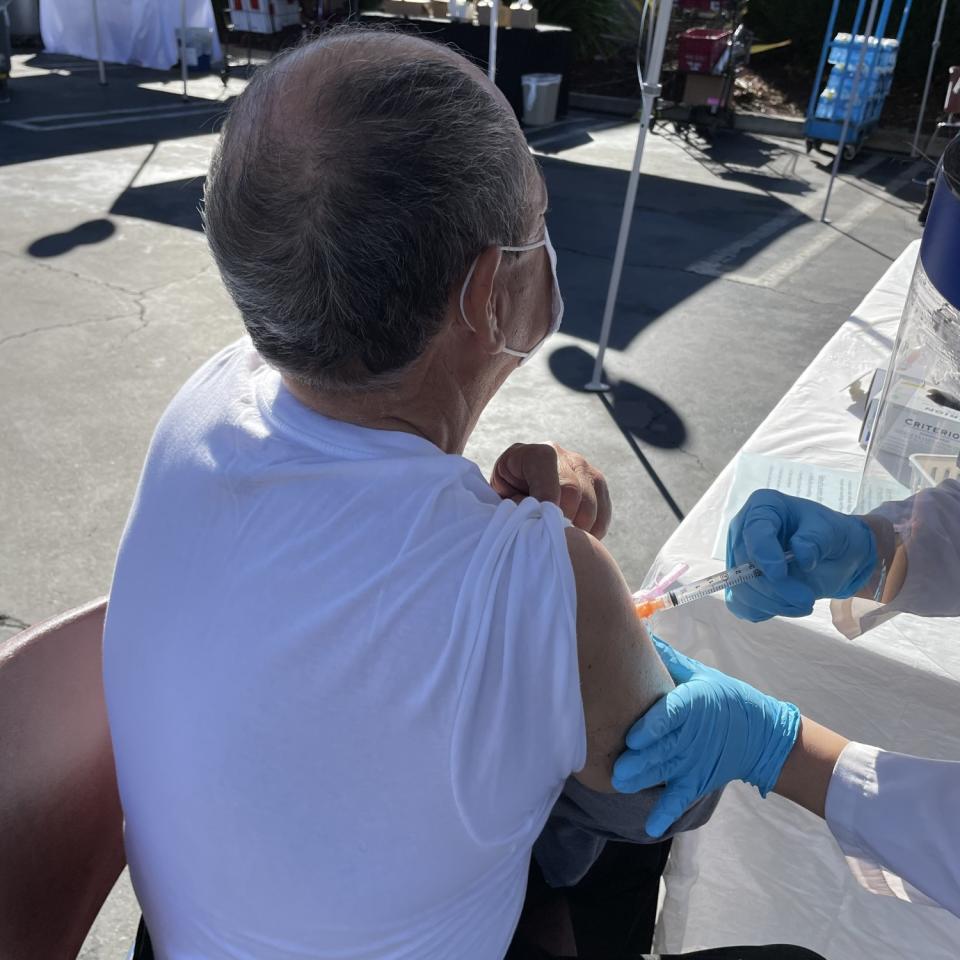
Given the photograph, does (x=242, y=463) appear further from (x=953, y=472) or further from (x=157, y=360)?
(x=157, y=360)

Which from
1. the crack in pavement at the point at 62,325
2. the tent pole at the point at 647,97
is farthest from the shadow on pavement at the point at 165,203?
the tent pole at the point at 647,97

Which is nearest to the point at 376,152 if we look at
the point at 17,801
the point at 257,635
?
the point at 257,635

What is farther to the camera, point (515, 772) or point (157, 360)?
point (157, 360)

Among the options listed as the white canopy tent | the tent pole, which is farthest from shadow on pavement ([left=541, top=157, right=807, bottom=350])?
the white canopy tent

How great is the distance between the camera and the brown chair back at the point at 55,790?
94 cm

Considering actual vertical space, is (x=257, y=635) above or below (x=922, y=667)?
above

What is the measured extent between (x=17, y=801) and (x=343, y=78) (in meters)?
0.82

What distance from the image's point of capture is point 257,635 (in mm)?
796

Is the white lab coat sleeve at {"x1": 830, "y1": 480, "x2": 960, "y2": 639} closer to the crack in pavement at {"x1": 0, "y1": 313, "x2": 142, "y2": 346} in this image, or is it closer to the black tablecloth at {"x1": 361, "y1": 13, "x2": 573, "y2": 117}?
the crack in pavement at {"x1": 0, "y1": 313, "x2": 142, "y2": 346}

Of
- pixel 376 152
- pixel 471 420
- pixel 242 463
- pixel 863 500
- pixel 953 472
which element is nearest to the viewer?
pixel 376 152

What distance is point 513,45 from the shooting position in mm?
9547

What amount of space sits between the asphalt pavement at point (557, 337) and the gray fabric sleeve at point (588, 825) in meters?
0.74

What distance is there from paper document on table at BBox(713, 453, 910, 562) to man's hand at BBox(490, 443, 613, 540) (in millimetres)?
216

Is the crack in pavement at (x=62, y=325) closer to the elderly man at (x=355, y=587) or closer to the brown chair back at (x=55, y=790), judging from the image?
the brown chair back at (x=55, y=790)
